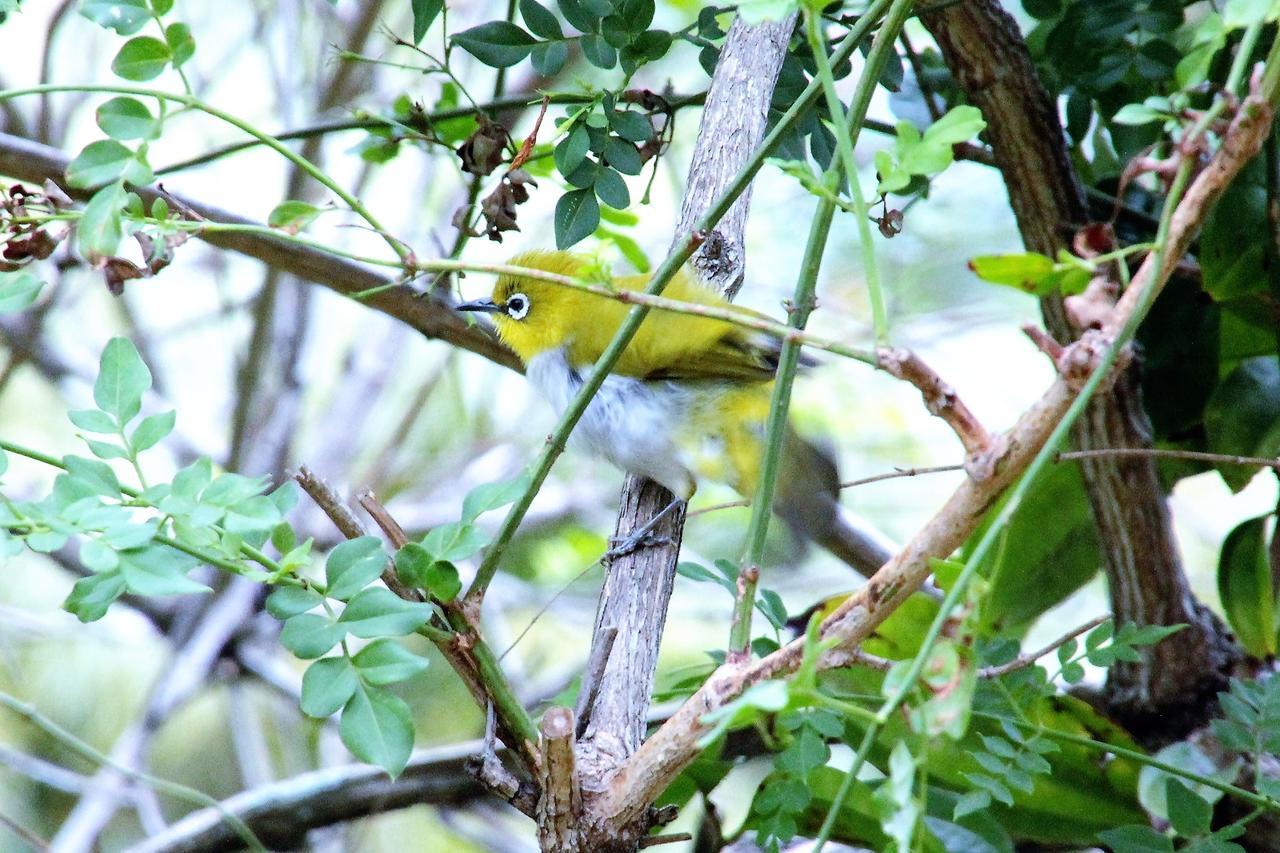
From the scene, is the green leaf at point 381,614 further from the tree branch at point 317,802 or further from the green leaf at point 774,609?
the tree branch at point 317,802

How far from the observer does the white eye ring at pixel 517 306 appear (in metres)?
1.89

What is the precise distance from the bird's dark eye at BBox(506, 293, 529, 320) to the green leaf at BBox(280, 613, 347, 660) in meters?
1.15

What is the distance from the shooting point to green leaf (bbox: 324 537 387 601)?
2.56ft

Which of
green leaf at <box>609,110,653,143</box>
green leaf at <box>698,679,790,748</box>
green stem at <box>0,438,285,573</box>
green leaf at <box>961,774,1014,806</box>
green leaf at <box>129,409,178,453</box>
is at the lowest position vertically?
green leaf at <box>961,774,1014,806</box>

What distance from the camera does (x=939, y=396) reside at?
69cm

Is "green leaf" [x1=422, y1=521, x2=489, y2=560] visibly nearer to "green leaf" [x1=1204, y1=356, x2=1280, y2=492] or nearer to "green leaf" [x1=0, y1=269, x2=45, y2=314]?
"green leaf" [x1=0, y1=269, x2=45, y2=314]

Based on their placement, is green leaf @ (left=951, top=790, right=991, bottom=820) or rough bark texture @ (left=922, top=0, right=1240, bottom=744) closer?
green leaf @ (left=951, top=790, right=991, bottom=820)

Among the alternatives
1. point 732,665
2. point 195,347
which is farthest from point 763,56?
point 195,347

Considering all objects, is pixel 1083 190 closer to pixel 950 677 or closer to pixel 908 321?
pixel 950 677

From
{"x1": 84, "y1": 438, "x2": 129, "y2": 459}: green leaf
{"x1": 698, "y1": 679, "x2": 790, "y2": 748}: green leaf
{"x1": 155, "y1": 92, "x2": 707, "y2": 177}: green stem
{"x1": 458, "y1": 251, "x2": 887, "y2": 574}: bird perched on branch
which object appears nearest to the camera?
{"x1": 698, "y1": 679, "x2": 790, "y2": 748}: green leaf

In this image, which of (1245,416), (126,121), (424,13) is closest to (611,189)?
(424,13)

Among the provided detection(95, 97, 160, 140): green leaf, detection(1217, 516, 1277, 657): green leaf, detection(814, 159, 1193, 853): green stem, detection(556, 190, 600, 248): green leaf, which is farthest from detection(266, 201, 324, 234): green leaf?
detection(1217, 516, 1277, 657): green leaf

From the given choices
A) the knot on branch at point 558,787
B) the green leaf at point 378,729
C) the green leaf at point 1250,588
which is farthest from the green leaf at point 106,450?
the green leaf at point 1250,588

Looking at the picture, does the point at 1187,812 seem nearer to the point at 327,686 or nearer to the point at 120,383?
the point at 327,686
